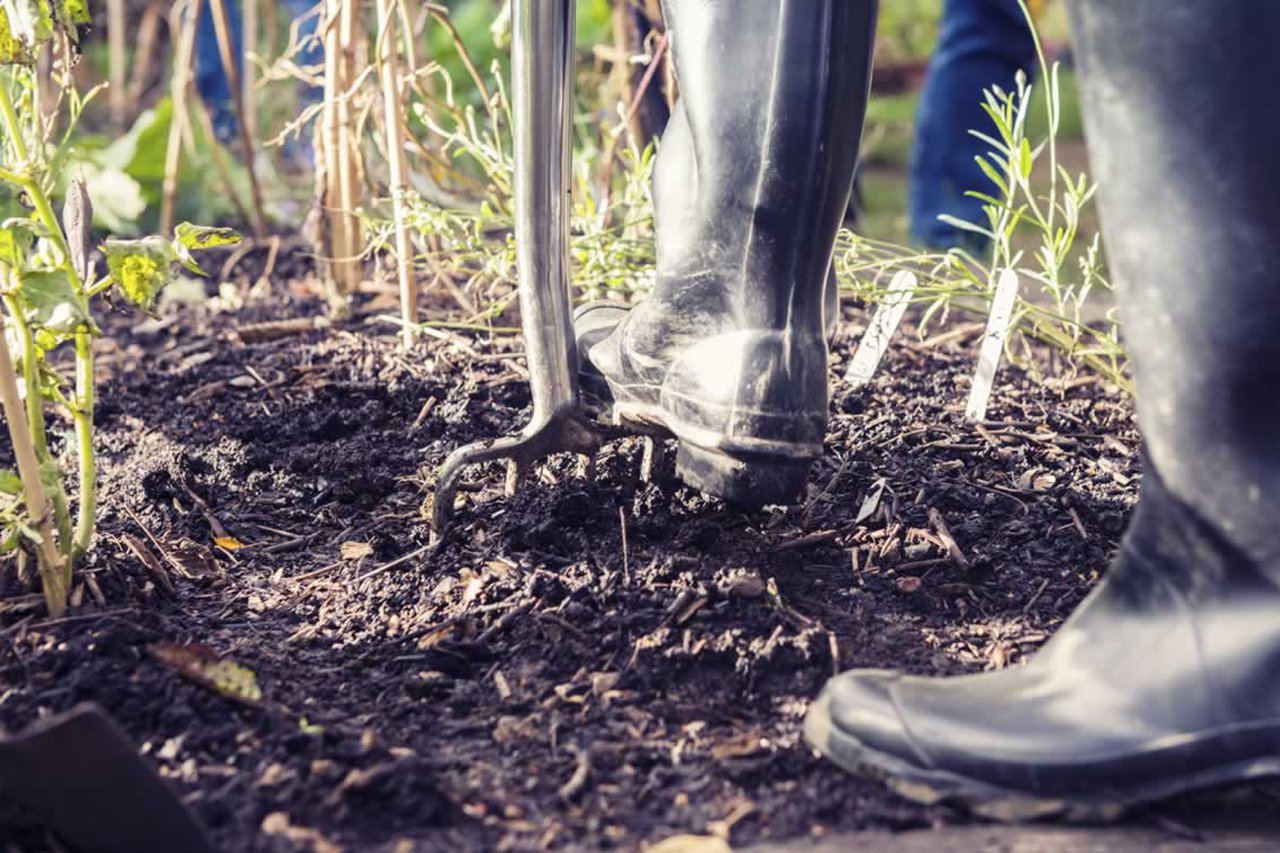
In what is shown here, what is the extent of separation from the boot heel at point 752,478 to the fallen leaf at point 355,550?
424 mm

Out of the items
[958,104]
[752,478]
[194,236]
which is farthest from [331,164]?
[958,104]

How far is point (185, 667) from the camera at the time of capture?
1175 mm

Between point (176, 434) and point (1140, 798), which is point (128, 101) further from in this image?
point (1140, 798)

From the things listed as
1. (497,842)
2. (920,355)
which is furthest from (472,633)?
(920,355)

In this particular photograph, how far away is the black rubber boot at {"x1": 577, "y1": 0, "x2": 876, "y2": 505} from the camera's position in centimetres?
129

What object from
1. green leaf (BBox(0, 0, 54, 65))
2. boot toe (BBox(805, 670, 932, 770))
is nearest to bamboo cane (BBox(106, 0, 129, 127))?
green leaf (BBox(0, 0, 54, 65))

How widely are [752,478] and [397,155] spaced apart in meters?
1.09

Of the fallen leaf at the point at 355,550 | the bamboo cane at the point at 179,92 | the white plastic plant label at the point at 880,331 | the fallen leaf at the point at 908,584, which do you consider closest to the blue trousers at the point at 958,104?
the white plastic plant label at the point at 880,331

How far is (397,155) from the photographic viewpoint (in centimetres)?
214

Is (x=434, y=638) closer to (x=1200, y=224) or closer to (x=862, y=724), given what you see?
(x=862, y=724)

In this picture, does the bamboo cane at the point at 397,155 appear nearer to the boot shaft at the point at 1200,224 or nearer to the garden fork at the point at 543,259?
the garden fork at the point at 543,259

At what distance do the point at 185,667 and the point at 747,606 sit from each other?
546 mm

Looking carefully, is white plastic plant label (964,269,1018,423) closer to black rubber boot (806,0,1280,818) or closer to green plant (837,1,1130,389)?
green plant (837,1,1130,389)

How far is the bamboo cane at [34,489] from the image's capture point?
1.17 metres
